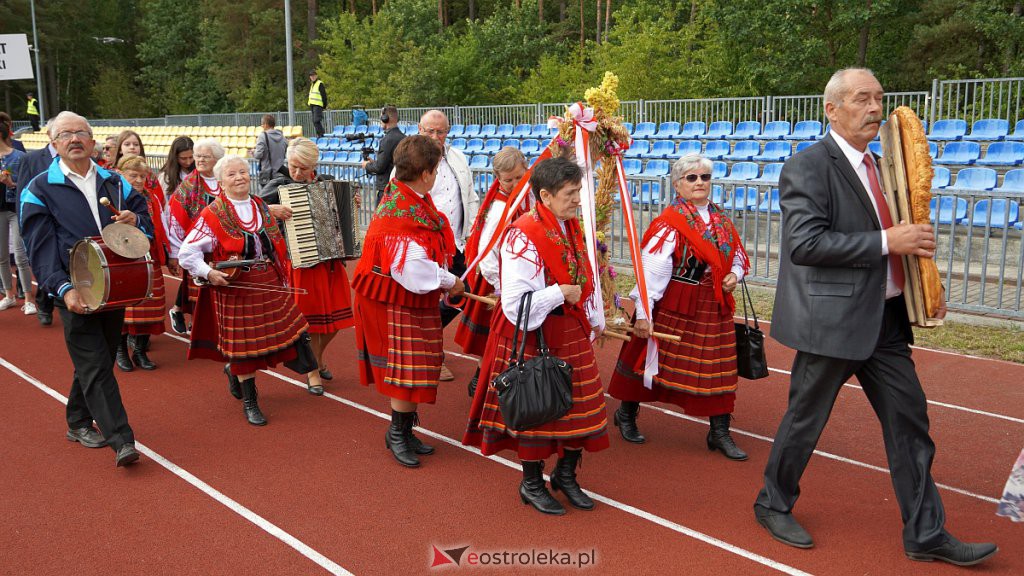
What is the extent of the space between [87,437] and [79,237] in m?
1.38

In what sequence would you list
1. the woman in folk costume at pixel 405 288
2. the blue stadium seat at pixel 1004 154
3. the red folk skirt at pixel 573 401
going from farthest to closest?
the blue stadium seat at pixel 1004 154, the woman in folk costume at pixel 405 288, the red folk skirt at pixel 573 401

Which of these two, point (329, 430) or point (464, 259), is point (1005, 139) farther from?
point (329, 430)

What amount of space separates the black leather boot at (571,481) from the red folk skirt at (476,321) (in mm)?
1712

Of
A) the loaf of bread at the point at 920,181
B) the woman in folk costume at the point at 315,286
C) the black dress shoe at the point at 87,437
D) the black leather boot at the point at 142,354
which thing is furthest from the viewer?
the black leather boot at the point at 142,354

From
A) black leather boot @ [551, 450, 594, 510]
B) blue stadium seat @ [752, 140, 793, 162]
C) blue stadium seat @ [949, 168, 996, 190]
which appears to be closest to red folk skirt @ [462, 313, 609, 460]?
black leather boot @ [551, 450, 594, 510]

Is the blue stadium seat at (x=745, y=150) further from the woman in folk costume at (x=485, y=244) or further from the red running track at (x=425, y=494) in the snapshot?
the woman in folk costume at (x=485, y=244)

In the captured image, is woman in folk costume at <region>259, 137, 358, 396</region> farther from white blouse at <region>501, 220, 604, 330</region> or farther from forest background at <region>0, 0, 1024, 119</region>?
forest background at <region>0, 0, 1024, 119</region>

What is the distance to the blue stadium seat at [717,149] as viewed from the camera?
17203mm

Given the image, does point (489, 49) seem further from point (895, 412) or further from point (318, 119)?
point (895, 412)

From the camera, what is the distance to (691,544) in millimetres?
4121

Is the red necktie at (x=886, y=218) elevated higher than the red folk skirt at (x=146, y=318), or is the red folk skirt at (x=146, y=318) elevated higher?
the red necktie at (x=886, y=218)

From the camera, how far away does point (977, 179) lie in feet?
39.1

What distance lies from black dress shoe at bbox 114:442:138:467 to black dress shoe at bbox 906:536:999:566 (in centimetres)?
427

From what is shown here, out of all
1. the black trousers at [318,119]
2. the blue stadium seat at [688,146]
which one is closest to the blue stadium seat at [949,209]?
the blue stadium seat at [688,146]
